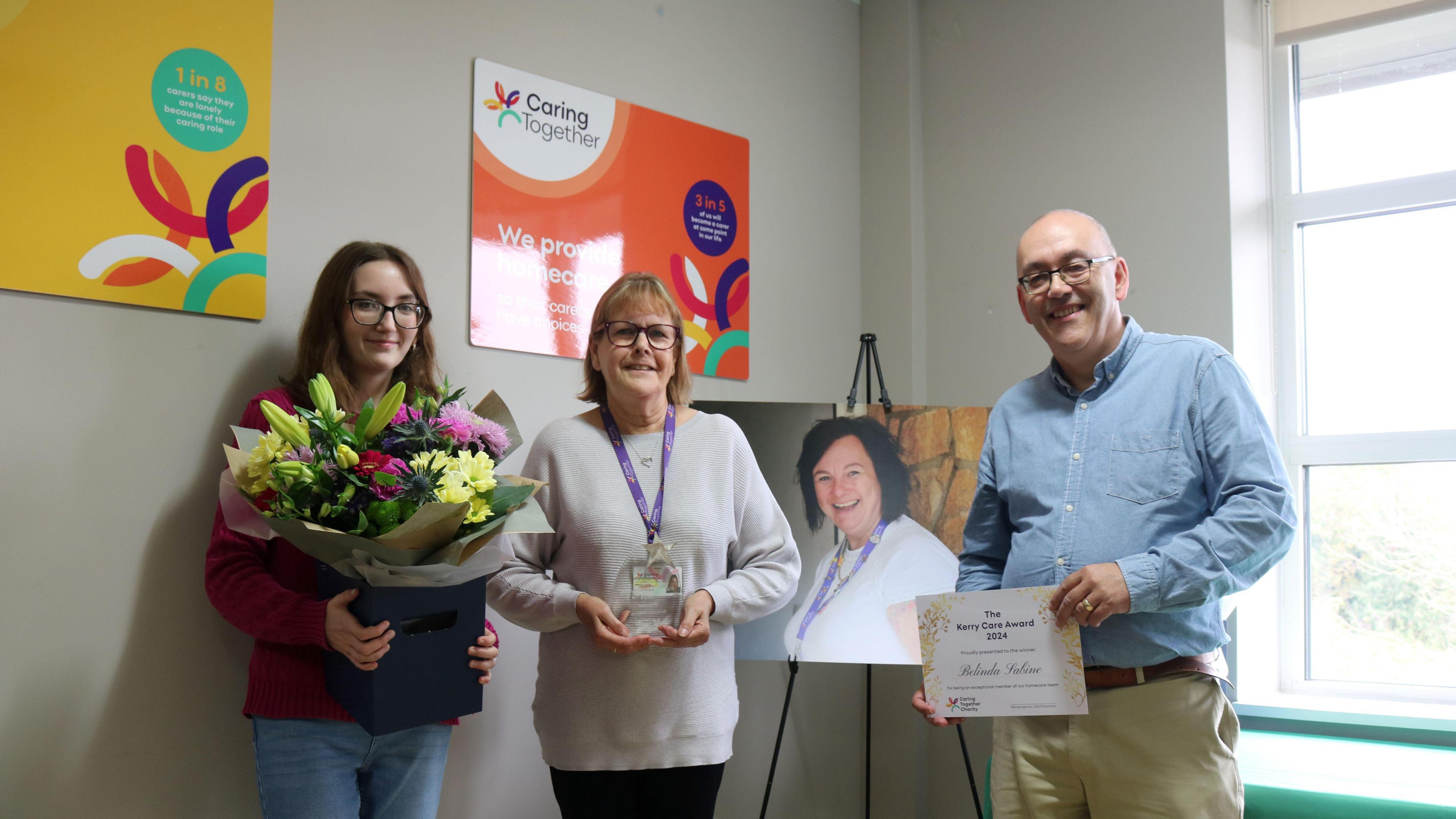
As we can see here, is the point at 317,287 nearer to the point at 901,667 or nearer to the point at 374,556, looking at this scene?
the point at 374,556

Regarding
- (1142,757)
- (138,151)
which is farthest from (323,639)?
(1142,757)

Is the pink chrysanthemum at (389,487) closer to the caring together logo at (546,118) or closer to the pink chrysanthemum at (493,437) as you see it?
the pink chrysanthemum at (493,437)

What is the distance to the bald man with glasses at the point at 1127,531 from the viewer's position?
1445 millimetres

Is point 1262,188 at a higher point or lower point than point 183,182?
higher

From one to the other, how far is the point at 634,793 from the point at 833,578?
36.7 inches

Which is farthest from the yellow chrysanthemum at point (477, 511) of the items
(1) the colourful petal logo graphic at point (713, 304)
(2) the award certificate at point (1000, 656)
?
(1) the colourful petal logo graphic at point (713, 304)

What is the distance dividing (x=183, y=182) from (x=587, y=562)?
3.93 ft

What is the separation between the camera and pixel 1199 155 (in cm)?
291

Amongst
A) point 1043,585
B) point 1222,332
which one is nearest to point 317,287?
point 1043,585

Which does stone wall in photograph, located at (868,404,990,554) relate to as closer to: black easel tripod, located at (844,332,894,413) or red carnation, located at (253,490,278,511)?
black easel tripod, located at (844,332,894,413)

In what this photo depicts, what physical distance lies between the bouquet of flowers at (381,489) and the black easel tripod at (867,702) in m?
1.24

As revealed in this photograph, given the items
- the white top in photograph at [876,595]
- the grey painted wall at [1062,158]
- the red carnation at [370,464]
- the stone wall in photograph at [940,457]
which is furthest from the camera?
the grey painted wall at [1062,158]

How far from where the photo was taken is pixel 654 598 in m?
1.81

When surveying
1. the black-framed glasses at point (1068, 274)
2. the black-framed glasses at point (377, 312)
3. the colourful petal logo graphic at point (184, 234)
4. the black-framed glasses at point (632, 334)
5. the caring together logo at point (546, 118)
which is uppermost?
the caring together logo at point (546, 118)
